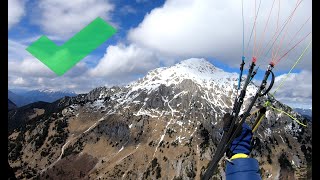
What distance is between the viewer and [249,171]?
530cm

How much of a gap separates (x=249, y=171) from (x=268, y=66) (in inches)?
115
